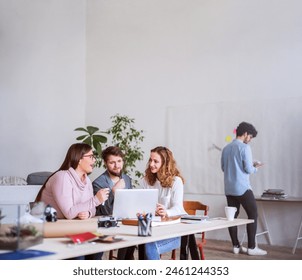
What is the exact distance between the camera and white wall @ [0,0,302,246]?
650 cm

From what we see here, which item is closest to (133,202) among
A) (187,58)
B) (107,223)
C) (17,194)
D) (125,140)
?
(107,223)

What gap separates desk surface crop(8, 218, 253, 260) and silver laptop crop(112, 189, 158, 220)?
17 centimetres

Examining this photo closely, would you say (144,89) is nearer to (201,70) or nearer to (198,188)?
(201,70)

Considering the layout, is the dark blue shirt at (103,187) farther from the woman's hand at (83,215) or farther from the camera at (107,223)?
the camera at (107,223)

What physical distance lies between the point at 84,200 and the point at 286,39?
4054 millimetres

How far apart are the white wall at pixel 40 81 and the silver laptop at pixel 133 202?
14.5ft

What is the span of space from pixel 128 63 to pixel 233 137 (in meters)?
2.20

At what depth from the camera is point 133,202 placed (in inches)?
123

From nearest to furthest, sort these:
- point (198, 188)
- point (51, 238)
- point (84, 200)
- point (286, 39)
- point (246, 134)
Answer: point (51, 238) < point (84, 200) < point (246, 134) < point (286, 39) < point (198, 188)

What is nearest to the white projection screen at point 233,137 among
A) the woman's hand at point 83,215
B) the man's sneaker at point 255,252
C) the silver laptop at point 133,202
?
the man's sneaker at point 255,252

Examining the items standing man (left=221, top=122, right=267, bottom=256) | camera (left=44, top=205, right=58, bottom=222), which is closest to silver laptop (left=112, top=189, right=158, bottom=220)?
camera (left=44, top=205, right=58, bottom=222)

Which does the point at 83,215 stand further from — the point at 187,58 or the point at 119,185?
the point at 187,58
